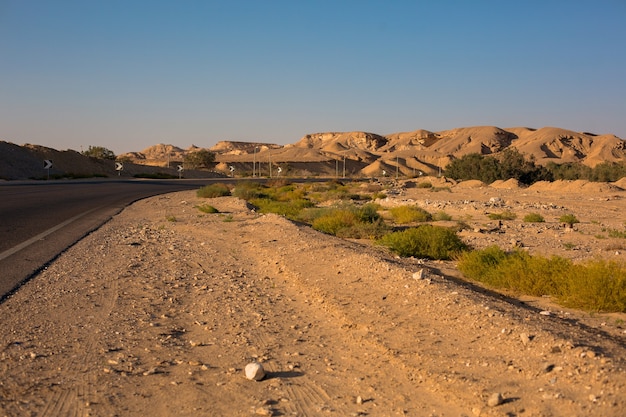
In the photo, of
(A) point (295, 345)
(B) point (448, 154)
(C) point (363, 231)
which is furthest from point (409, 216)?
(B) point (448, 154)

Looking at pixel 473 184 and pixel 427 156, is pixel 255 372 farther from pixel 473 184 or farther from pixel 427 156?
pixel 427 156

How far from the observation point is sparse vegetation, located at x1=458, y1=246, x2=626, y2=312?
319 inches

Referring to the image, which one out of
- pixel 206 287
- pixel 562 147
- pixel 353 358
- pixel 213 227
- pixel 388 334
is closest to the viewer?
pixel 353 358

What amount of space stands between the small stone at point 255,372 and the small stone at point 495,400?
191cm

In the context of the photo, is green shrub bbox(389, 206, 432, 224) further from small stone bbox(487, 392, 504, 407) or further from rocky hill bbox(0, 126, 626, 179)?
rocky hill bbox(0, 126, 626, 179)

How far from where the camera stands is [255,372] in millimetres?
5551

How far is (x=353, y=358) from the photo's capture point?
6277 mm

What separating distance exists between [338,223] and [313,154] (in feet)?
559

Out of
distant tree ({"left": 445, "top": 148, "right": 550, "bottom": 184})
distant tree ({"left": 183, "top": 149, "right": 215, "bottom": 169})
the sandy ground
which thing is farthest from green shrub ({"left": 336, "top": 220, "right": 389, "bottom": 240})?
distant tree ({"left": 183, "top": 149, "right": 215, "bottom": 169})

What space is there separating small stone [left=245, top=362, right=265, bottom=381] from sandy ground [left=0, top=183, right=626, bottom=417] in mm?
71

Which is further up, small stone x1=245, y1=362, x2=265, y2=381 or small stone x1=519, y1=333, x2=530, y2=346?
small stone x1=519, y1=333, x2=530, y2=346

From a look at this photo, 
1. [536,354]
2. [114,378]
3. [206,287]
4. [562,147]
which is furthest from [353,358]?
[562,147]

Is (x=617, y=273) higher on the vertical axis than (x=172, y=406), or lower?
higher

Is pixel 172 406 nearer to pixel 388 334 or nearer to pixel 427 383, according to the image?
pixel 427 383
